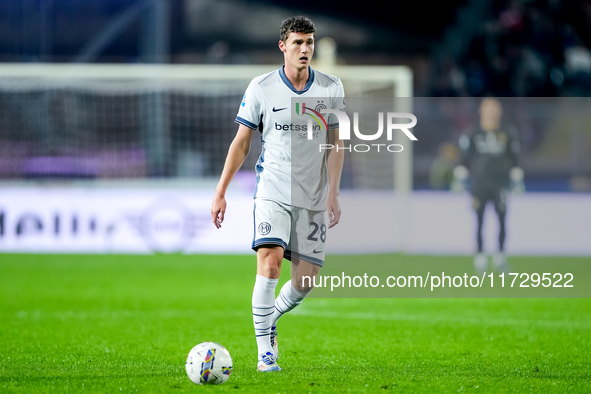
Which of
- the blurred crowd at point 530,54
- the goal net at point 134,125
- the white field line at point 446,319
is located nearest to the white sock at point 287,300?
the white field line at point 446,319

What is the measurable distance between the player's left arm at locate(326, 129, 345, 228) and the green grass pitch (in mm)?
989

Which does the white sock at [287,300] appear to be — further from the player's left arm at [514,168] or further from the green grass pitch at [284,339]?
the player's left arm at [514,168]

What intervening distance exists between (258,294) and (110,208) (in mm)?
9266

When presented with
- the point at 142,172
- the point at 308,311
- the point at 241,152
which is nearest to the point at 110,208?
the point at 142,172

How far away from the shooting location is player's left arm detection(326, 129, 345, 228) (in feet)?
16.8

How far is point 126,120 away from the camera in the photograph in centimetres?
1571

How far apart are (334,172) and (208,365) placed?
1467mm

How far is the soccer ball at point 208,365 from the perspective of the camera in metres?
4.46

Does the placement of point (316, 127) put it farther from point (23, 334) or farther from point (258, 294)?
point (23, 334)

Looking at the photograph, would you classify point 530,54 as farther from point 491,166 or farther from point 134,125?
point 134,125

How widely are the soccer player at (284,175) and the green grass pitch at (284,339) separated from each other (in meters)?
0.62

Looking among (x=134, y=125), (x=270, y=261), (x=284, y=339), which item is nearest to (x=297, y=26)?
(x=270, y=261)

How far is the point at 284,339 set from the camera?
6477 millimetres

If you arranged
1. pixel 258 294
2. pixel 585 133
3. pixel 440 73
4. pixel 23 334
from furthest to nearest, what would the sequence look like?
1. pixel 440 73
2. pixel 585 133
3. pixel 23 334
4. pixel 258 294
